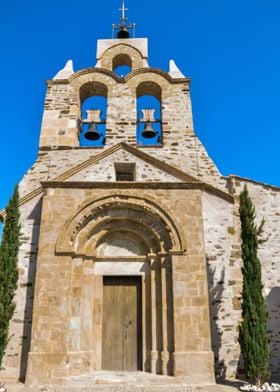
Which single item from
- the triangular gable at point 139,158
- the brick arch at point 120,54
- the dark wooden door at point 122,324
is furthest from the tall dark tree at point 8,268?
the brick arch at point 120,54

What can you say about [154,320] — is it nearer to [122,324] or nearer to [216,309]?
[122,324]

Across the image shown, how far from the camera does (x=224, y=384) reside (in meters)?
6.54

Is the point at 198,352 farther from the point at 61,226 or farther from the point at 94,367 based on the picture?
the point at 61,226

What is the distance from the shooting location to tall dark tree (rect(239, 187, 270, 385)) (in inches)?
249

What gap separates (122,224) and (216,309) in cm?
280

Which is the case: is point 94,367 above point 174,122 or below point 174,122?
below

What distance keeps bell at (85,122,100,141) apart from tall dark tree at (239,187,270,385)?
4.95 meters

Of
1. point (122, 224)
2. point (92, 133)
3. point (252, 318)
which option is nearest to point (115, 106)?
point (92, 133)

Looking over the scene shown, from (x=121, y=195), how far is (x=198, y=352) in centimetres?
361

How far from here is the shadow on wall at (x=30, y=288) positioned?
7145 mm

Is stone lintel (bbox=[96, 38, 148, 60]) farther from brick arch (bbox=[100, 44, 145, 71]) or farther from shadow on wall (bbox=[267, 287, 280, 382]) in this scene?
shadow on wall (bbox=[267, 287, 280, 382])

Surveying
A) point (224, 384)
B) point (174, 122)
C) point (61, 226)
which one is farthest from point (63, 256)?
point (174, 122)

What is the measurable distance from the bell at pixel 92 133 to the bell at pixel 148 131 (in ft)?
4.47

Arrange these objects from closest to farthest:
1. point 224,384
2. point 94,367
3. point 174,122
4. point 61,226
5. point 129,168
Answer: point 224,384 → point 94,367 → point 61,226 → point 129,168 → point 174,122
